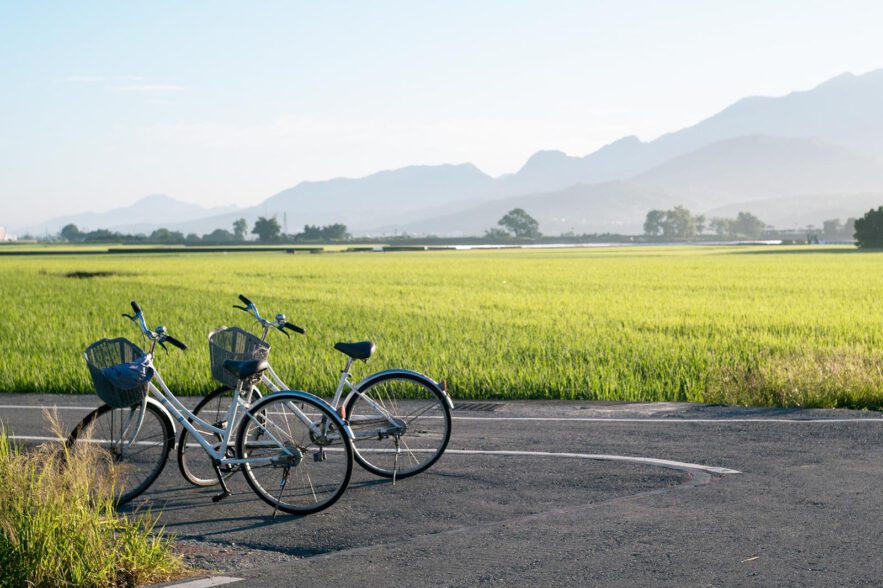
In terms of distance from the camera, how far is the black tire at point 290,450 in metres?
8.27

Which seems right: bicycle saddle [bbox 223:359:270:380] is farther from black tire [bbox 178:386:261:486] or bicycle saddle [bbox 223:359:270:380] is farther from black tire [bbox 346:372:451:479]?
black tire [bbox 346:372:451:479]

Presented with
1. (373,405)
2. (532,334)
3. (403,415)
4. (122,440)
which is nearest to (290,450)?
(373,405)

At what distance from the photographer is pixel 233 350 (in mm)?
8523

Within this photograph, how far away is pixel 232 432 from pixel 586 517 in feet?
10.1

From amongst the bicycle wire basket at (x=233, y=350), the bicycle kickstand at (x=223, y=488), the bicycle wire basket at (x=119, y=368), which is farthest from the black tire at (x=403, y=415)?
the bicycle wire basket at (x=119, y=368)

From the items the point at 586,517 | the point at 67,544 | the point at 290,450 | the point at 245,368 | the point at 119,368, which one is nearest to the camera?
the point at 67,544

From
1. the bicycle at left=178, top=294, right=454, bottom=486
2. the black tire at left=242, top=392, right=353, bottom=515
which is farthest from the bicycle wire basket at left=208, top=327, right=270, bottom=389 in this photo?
the black tire at left=242, top=392, right=353, bottom=515

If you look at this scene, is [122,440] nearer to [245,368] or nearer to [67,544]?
[245,368]

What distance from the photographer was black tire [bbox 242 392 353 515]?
8266 mm

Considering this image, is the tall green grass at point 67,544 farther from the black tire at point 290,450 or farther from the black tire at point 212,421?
the black tire at point 212,421

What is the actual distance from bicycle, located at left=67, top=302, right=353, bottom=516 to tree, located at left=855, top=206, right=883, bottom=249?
118 metres

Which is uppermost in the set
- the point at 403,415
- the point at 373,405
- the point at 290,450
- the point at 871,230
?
the point at 871,230

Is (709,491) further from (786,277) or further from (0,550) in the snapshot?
(786,277)

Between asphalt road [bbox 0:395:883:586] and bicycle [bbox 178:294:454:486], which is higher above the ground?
bicycle [bbox 178:294:454:486]
